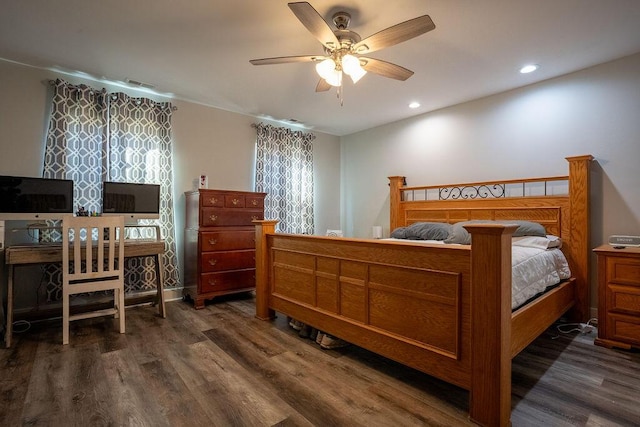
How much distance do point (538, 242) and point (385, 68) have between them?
2001 millimetres

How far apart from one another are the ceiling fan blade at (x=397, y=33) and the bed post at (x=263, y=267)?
1.74 meters

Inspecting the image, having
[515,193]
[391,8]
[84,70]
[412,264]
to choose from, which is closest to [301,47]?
[391,8]

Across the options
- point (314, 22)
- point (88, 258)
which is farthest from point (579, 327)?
point (88, 258)

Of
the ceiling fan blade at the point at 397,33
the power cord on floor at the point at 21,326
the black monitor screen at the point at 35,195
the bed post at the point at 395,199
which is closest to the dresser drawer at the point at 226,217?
the black monitor screen at the point at 35,195

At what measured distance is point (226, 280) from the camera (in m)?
3.70

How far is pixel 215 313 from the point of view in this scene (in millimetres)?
3311

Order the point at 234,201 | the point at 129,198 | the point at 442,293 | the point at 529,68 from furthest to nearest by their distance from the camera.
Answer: the point at 234,201
the point at 129,198
the point at 529,68
the point at 442,293

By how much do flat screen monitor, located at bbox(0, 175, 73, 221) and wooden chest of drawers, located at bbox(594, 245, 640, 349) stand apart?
4.68 m

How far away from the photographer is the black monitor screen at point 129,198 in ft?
10.3

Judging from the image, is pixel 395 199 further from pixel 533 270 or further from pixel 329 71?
pixel 329 71

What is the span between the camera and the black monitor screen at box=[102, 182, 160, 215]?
3.12 metres

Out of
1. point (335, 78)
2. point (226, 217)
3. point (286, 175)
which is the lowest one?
point (226, 217)

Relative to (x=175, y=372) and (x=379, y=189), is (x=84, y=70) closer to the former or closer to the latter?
(x=175, y=372)

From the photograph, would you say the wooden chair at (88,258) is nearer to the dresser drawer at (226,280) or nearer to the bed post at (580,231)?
the dresser drawer at (226,280)
